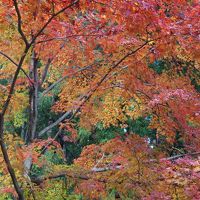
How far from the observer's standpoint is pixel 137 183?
407cm

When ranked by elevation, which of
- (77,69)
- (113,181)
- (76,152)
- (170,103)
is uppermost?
(77,69)

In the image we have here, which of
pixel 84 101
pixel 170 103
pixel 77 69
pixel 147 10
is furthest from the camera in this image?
pixel 77 69

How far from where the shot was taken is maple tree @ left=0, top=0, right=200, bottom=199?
118 inches

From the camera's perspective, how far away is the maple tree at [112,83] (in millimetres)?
3010

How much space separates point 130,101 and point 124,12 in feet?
9.06

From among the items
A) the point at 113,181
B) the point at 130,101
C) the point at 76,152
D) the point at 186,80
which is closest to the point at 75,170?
the point at 113,181

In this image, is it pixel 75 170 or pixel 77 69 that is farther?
pixel 77 69

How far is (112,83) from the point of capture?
16.4 ft

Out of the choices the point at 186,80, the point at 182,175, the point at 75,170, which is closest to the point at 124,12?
the point at 182,175

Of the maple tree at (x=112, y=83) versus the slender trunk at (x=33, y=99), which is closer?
the maple tree at (x=112, y=83)

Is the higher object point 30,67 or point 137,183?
point 30,67

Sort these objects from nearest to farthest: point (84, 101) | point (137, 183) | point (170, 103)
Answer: point (137, 183)
point (170, 103)
point (84, 101)

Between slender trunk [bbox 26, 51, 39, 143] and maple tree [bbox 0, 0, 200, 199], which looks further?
slender trunk [bbox 26, 51, 39, 143]

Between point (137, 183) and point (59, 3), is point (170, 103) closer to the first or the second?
point (137, 183)
